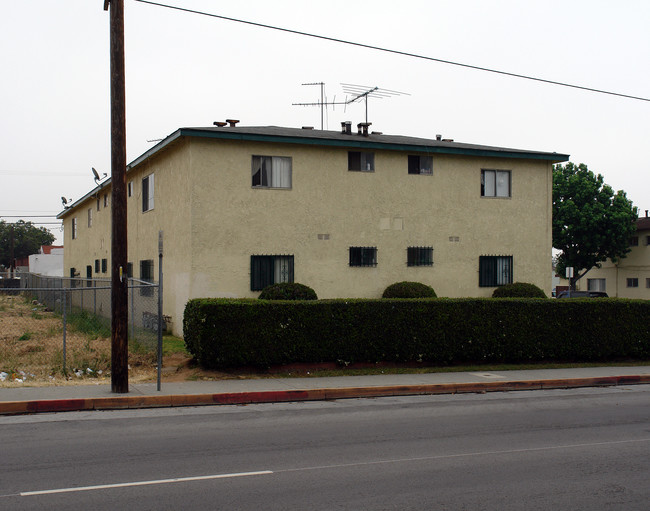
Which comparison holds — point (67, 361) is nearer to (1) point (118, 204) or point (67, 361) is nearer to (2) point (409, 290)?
Result: (1) point (118, 204)

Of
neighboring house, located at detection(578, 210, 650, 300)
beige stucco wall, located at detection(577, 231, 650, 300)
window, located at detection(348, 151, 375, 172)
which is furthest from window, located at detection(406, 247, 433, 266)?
neighboring house, located at detection(578, 210, 650, 300)

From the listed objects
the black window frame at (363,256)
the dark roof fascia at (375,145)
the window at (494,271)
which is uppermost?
the dark roof fascia at (375,145)

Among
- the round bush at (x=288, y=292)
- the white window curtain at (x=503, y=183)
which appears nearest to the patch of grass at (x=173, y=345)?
the round bush at (x=288, y=292)

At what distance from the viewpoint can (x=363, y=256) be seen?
874 inches

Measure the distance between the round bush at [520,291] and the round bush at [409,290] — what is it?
2614 mm

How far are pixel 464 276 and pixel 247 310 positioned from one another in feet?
36.2

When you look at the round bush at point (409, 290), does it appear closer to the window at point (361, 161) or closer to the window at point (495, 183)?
the window at point (361, 161)

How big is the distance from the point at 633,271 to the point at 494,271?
37376 mm

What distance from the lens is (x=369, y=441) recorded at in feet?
30.5

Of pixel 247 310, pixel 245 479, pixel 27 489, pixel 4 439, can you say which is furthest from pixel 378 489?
pixel 247 310

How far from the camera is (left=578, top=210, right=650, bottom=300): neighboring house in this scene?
55125 millimetres

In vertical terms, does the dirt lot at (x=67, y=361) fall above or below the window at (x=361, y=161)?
below

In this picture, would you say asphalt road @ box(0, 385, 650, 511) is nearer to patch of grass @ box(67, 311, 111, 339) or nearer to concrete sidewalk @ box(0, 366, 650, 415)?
concrete sidewalk @ box(0, 366, 650, 415)

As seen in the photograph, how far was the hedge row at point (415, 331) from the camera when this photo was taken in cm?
1477
